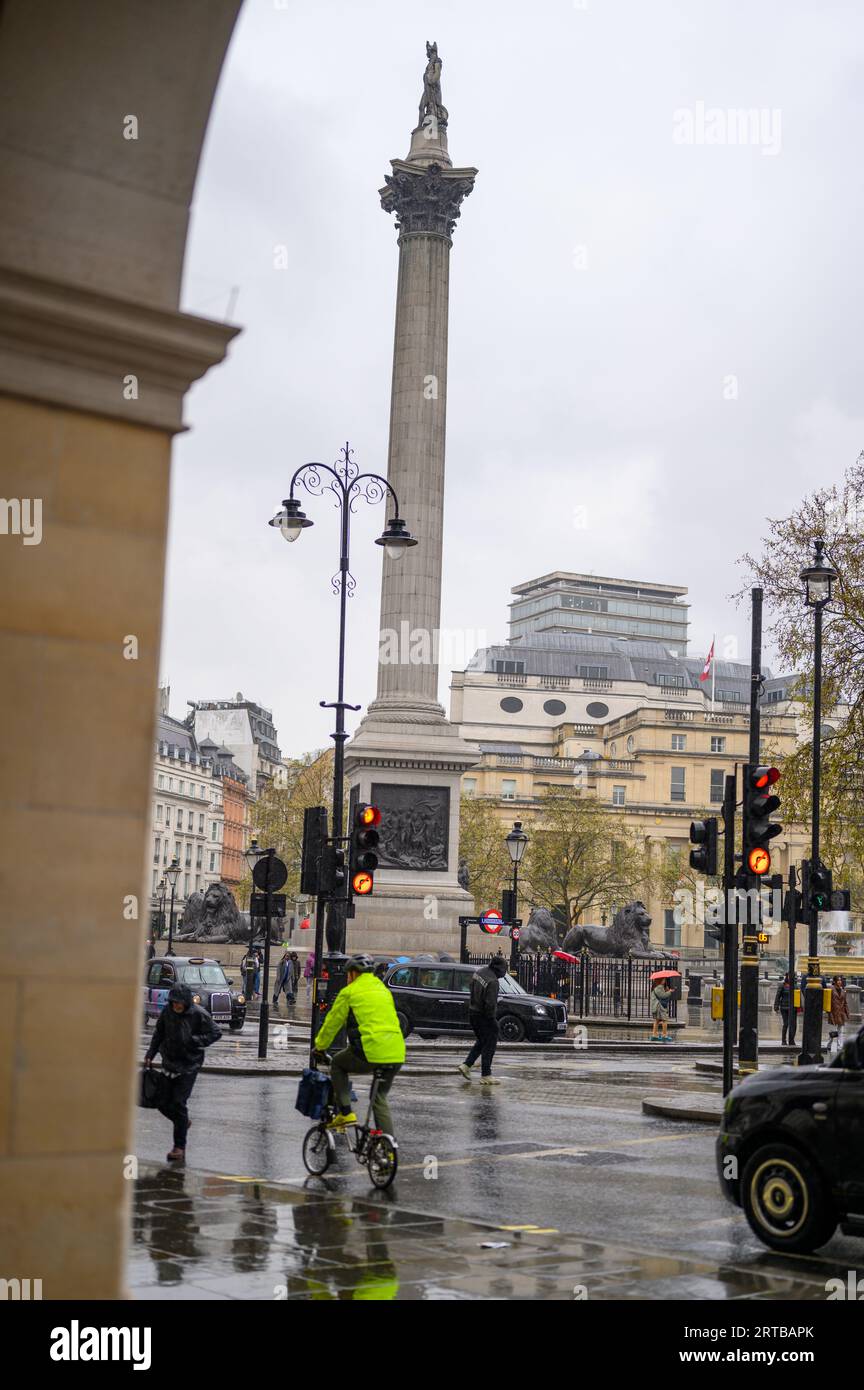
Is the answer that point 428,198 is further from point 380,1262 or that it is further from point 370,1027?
point 380,1262

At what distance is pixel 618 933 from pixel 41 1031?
49.6 metres

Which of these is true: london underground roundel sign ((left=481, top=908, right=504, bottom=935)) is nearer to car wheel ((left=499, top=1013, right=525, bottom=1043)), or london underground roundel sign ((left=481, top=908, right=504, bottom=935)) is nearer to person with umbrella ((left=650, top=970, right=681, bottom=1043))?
person with umbrella ((left=650, top=970, right=681, bottom=1043))

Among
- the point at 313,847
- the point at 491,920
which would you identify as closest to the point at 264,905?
the point at 313,847

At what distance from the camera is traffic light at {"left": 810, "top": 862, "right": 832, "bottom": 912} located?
1131 inches

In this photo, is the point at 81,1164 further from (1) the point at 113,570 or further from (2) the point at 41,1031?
(1) the point at 113,570

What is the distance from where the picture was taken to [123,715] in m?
6.45

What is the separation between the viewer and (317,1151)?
1385cm

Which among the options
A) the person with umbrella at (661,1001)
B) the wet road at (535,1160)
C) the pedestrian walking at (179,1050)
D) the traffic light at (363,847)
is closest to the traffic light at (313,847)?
the traffic light at (363,847)

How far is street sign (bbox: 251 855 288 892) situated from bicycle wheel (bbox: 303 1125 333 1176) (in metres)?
11.9

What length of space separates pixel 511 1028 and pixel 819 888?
8351 millimetres

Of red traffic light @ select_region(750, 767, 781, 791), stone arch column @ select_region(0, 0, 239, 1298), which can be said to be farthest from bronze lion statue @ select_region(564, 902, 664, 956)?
stone arch column @ select_region(0, 0, 239, 1298)

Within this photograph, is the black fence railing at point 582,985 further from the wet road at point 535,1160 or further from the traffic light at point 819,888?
the wet road at point 535,1160

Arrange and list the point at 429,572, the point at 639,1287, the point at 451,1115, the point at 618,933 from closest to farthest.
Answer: the point at 639,1287, the point at 451,1115, the point at 429,572, the point at 618,933
